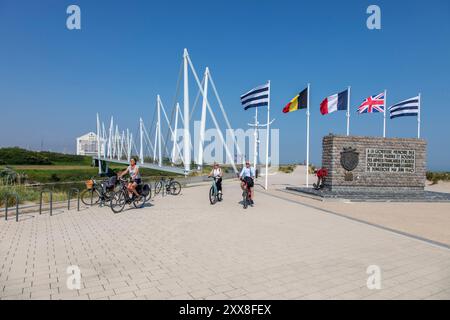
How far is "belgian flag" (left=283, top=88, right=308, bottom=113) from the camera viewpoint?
1709 cm

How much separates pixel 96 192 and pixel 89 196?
0.28 meters

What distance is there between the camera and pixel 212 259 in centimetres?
473

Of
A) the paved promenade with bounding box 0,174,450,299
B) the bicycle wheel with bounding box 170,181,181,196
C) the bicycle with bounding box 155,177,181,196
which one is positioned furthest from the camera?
the bicycle wheel with bounding box 170,181,181,196

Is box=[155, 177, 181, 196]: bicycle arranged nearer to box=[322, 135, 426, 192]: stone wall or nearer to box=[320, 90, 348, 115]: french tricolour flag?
box=[322, 135, 426, 192]: stone wall

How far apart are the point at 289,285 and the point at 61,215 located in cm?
683

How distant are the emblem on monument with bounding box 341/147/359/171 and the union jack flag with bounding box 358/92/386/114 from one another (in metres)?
4.29

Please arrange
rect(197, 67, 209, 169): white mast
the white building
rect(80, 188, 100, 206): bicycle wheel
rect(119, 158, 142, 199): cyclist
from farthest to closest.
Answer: the white building, rect(197, 67, 209, 169): white mast, rect(80, 188, 100, 206): bicycle wheel, rect(119, 158, 142, 199): cyclist

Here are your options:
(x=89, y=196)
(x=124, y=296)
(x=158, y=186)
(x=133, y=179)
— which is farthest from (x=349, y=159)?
(x=124, y=296)

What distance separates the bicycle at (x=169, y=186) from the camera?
13941 mm

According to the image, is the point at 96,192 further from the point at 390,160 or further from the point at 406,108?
the point at 406,108

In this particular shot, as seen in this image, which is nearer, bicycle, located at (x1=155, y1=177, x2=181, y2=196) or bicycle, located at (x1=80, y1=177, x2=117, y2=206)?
bicycle, located at (x1=80, y1=177, x2=117, y2=206)

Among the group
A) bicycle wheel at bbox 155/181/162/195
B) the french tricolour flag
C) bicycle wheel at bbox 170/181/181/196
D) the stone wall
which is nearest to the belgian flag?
the french tricolour flag

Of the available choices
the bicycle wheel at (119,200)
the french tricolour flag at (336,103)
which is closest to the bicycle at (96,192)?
the bicycle wheel at (119,200)
